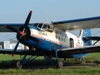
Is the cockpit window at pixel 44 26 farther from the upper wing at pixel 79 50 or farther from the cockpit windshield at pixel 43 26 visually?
the upper wing at pixel 79 50

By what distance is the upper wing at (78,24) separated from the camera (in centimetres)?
1859

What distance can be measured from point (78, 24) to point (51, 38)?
7.70ft

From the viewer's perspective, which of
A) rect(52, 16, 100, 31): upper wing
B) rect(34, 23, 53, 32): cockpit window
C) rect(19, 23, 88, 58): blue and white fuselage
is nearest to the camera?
rect(19, 23, 88, 58): blue and white fuselage

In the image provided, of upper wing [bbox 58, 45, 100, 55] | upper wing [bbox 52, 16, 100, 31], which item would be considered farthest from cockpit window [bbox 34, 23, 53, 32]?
upper wing [bbox 58, 45, 100, 55]

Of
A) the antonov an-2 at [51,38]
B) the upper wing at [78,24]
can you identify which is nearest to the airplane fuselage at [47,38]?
the antonov an-2 at [51,38]

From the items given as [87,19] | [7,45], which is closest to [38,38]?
[87,19]

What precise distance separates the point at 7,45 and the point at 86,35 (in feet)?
186

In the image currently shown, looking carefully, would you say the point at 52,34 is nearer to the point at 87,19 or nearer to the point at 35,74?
the point at 87,19

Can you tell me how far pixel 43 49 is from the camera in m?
17.7

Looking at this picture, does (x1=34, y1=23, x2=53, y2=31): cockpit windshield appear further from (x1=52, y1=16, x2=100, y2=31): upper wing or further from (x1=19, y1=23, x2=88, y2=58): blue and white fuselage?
(x1=52, y1=16, x2=100, y2=31): upper wing

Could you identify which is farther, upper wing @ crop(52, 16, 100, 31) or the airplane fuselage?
upper wing @ crop(52, 16, 100, 31)

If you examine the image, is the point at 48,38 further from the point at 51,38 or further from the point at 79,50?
the point at 79,50

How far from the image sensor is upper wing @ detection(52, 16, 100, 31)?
18594 millimetres

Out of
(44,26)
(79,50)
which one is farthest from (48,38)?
(79,50)
